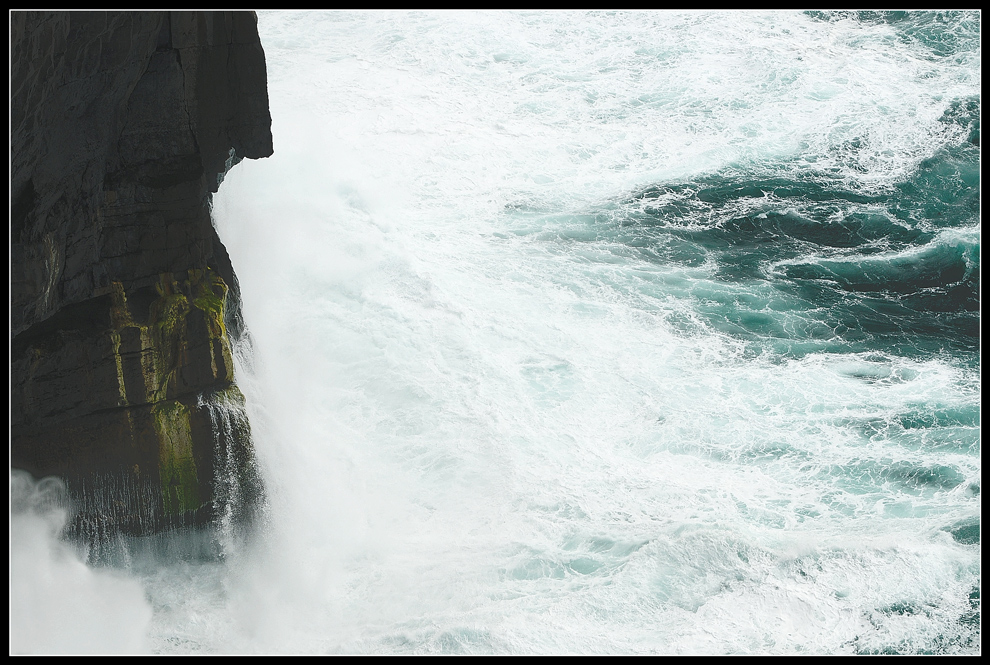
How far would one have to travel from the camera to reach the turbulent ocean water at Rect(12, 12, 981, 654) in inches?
390

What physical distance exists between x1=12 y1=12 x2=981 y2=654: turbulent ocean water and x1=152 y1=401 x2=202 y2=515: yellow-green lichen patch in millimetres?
717

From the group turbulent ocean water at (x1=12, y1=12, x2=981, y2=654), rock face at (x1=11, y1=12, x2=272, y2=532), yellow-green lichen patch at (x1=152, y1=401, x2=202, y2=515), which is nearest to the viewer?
rock face at (x1=11, y1=12, x2=272, y2=532)

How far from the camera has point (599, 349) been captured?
1363 centimetres

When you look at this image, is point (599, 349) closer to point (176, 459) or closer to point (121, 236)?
point (176, 459)

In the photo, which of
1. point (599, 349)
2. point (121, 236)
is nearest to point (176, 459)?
point (121, 236)

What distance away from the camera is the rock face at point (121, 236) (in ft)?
30.8

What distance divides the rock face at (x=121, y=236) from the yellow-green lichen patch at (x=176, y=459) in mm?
14

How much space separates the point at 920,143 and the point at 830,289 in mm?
4835

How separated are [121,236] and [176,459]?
2.31 meters

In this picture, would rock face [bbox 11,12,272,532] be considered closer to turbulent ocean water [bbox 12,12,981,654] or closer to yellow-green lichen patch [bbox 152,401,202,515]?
yellow-green lichen patch [bbox 152,401,202,515]

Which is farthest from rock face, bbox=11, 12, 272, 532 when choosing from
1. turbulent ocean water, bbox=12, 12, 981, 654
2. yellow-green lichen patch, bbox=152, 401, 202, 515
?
turbulent ocean water, bbox=12, 12, 981, 654

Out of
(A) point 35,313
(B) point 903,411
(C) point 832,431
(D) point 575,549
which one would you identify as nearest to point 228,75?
(A) point 35,313

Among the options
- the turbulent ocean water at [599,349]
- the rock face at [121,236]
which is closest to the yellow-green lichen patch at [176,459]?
the rock face at [121,236]
